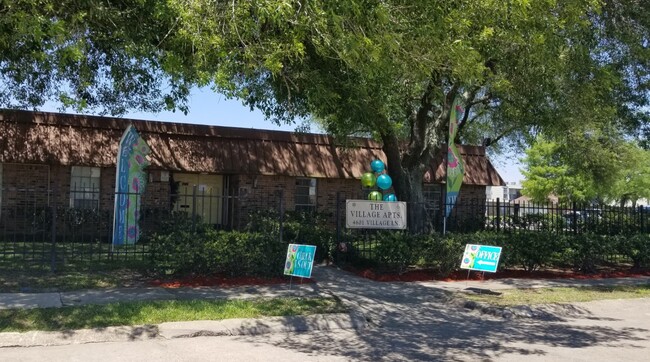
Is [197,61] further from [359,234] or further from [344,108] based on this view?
[359,234]

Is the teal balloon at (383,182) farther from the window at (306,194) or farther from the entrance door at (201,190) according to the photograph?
the entrance door at (201,190)

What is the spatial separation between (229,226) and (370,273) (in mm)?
7901

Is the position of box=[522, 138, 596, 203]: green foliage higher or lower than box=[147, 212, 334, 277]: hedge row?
higher

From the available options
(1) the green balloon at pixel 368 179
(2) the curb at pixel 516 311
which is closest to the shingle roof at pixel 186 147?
(1) the green balloon at pixel 368 179

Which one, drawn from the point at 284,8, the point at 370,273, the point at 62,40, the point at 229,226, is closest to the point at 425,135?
the point at 370,273

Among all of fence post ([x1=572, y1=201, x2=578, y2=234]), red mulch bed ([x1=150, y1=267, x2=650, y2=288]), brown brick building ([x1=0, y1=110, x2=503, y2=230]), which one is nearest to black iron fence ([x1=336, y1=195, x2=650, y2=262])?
fence post ([x1=572, y1=201, x2=578, y2=234])

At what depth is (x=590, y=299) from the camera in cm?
1139

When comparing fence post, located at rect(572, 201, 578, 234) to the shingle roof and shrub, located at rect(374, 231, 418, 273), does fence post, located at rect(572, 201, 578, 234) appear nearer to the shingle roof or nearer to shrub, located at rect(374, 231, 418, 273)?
shrub, located at rect(374, 231, 418, 273)

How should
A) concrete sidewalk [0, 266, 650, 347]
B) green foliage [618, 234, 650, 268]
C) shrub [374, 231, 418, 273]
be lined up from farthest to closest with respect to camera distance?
green foliage [618, 234, 650, 268]
shrub [374, 231, 418, 273]
concrete sidewalk [0, 266, 650, 347]

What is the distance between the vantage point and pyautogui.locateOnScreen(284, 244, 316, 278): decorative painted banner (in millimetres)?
10586

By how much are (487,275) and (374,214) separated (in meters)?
2.96

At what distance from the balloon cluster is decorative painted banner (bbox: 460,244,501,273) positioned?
5.45m

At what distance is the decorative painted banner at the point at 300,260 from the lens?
10586mm

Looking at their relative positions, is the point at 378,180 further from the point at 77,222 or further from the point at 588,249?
the point at 77,222
